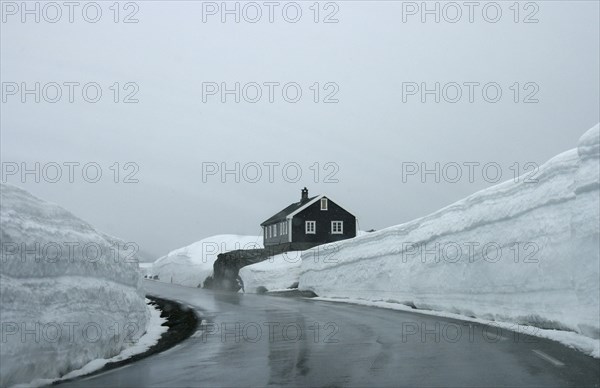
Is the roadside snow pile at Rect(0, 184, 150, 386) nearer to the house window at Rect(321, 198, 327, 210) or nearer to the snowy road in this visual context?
the snowy road

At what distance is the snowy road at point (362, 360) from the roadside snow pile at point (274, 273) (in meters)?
27.3

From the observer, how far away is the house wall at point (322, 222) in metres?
64.6

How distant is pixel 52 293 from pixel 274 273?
115ft

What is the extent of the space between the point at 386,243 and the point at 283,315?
9.98 m

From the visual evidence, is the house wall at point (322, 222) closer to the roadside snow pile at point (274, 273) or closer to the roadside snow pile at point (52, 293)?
the roadside snow pile at point (274, 273)

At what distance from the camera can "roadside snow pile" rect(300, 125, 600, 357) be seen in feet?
40.7

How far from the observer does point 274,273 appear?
146 feet

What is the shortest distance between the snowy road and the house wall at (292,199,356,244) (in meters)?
48.5

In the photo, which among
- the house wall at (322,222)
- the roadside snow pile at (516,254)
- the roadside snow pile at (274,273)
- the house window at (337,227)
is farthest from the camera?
the house window at (337,227)

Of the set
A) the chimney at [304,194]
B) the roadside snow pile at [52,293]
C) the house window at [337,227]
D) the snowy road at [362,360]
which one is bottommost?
the snowy road at [362,360]

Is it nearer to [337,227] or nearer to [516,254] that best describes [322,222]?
[337,227]

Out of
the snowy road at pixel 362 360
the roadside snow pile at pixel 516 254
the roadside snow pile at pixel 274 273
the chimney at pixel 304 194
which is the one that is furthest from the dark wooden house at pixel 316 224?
the snowy road at pixel 362 360

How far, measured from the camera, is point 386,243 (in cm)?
2897

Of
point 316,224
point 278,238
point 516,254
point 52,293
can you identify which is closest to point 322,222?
point 316,224
